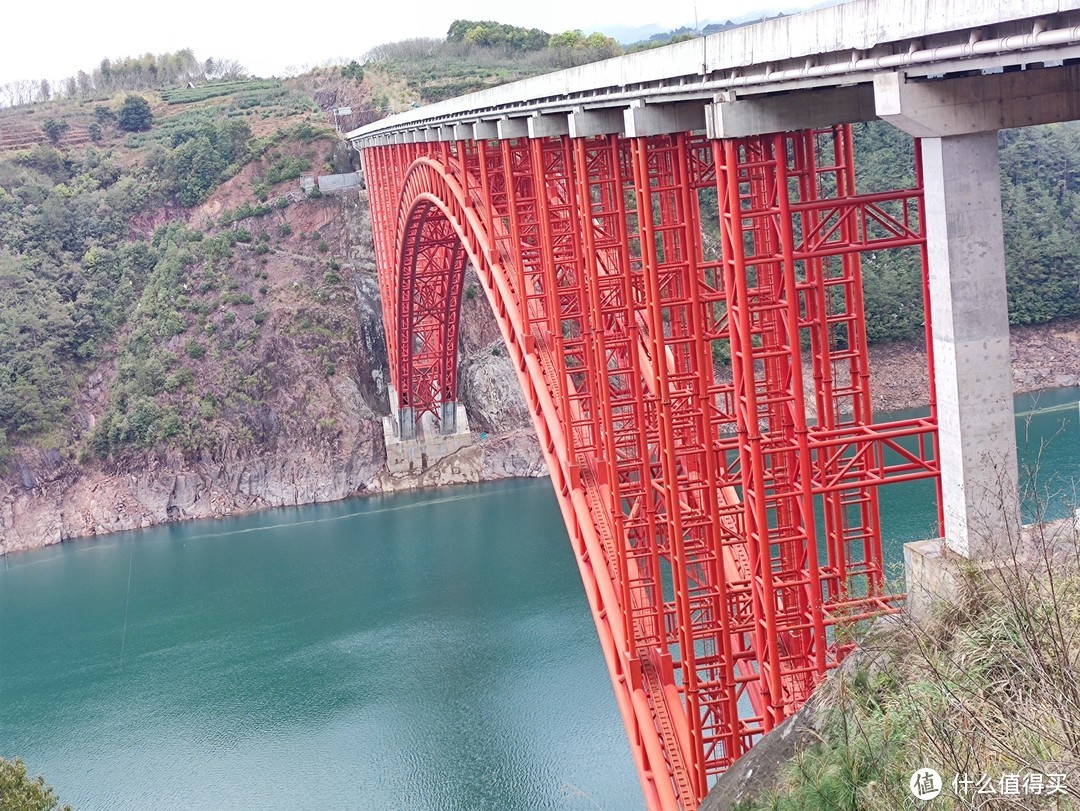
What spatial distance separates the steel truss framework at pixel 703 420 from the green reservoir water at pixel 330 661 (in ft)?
22.8

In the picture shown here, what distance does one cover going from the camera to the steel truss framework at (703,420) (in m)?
8.75

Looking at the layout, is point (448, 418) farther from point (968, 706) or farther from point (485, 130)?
point (968, 706)

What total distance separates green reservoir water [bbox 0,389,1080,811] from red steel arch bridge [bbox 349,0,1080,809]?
7.15 metres

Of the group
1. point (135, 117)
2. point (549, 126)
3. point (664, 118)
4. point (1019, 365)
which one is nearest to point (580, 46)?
point (135, 117)

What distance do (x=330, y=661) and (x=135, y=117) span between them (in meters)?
40.0

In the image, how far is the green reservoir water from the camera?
21.0m

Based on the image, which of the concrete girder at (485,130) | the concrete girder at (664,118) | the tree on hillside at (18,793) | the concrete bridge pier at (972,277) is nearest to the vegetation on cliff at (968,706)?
the concrete bridge pier at (972,277)

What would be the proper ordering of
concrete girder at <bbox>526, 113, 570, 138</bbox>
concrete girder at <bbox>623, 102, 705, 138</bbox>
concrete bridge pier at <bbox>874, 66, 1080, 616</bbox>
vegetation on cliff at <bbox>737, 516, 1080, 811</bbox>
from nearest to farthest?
1. vegetation on cliff at <bbox>737, 516, 1080, 811</bbox>
2. concrete bridge pier at <bbox>874, 66, 1080, 616</bbox>
3. concrete girder at <bbox>623, 102, 705, 138</bbox>
4. concrete girder at <bbox>526, 113, 570, 138</bbox>

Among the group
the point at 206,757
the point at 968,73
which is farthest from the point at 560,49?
the point at 968,73

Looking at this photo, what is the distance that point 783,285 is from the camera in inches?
338

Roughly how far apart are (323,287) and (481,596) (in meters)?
18.1

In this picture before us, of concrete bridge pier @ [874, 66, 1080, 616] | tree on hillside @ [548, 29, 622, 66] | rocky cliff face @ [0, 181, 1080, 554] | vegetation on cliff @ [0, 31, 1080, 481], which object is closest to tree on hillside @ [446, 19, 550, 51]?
tree on hillside @ [548, 29, 622, 66]

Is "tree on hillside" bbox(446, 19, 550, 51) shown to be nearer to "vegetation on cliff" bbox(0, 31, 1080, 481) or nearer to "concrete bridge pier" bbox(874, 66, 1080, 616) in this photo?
"vegetation on cliff" bbox(0, 31, 1080, 481)

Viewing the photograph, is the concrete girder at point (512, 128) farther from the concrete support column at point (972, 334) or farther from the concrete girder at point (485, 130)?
the concrete support column at point (972, 334)
